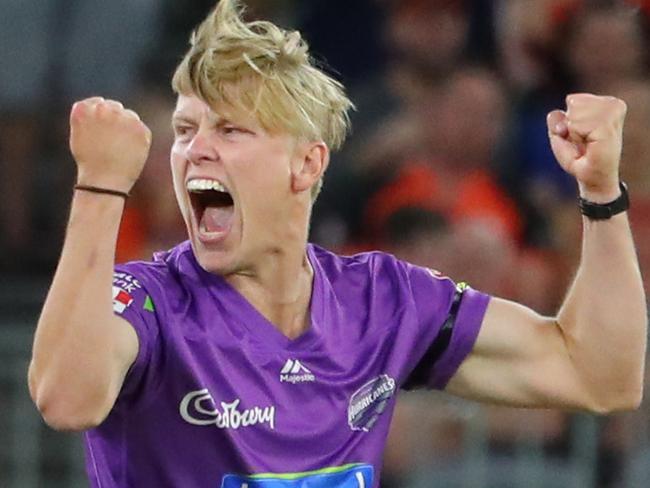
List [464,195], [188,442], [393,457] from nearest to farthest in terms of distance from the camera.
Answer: [188,442] < [393,457] < [464,195]

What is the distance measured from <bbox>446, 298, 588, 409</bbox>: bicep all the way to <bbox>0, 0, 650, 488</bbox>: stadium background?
156cm

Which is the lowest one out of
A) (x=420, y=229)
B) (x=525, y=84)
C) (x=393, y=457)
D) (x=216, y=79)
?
(x=393, y=457)

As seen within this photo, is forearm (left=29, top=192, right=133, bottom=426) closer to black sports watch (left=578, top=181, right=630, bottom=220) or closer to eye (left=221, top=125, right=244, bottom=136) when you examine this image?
eye (left=221, top=125, right=244, bottom=136)

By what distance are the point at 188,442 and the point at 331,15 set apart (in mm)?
3317

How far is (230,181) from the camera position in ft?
10.7

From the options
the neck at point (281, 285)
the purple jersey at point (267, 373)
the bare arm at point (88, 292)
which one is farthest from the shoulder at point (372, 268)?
the bare arm at point (88, 292)

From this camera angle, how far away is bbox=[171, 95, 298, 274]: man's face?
325 cm

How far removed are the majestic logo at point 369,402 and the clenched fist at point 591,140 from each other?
56 cm

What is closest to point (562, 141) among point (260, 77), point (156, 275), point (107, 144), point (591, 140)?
point (591, 140)

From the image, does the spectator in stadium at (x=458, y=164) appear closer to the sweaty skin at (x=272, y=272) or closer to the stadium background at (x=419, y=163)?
the stadium background at (x=419, y=163)

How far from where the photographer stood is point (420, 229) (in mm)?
5559

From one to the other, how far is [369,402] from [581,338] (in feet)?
1.53

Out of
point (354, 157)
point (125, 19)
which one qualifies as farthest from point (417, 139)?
point (125, 19)

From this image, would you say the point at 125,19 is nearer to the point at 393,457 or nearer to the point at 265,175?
the point at 393,457
